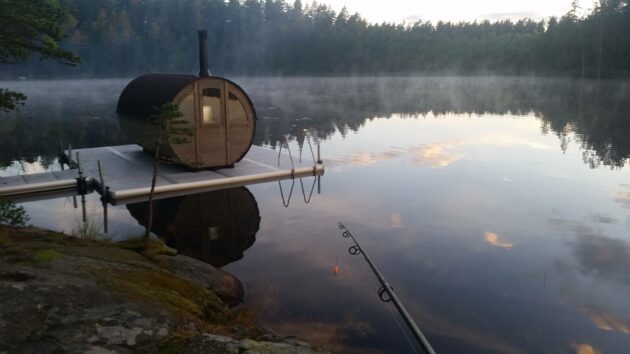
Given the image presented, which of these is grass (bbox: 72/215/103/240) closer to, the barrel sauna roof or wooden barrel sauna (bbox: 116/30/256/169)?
wooden barrel sauna (bbox: 116/30/256/169)

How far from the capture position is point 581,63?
108 meters

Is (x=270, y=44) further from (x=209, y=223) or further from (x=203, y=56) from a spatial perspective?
(x=209, y=223)

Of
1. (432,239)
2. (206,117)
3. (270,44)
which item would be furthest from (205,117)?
(270,44)

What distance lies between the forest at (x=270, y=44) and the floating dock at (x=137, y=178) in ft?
397

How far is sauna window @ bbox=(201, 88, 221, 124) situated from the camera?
67.1 feet

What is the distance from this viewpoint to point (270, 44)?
166m

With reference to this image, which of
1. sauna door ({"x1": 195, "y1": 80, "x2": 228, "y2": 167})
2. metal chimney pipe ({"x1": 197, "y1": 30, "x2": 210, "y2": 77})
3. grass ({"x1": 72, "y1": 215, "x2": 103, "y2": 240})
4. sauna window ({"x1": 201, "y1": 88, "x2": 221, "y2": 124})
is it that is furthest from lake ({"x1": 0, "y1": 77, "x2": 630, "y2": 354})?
metal chimney pipe ({"x1": 197, "y1": 30, "x2": 210, "y2": 77})

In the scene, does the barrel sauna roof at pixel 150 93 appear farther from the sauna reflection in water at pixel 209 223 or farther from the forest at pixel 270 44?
the forest at pixel 270 44

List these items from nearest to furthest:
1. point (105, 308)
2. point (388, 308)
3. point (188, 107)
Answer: point (105, 308)
point (388, 308)
point (188, 107)

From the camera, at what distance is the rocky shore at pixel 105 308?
5789mm

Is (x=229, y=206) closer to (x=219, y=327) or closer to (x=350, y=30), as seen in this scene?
(x=219, y=327)

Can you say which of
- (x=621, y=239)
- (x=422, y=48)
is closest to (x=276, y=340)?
(x=621, y=239)

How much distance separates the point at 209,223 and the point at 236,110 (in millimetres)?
7048

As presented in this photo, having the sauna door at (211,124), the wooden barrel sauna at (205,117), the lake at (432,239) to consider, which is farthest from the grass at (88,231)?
the sauna door at (211,124)
